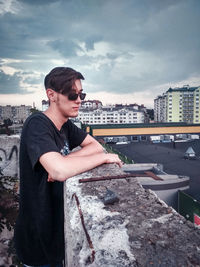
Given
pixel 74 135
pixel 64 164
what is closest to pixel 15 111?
pixel 74 135

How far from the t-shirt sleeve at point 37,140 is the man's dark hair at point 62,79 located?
16.2 inches

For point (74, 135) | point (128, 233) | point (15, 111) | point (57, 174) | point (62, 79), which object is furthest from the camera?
point (15, 111)

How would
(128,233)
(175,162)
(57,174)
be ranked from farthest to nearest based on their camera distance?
(175,162), (57,174), (128,233)

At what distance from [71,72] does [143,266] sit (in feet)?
5.26

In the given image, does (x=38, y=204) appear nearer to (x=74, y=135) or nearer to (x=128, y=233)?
(x=128, y=233)

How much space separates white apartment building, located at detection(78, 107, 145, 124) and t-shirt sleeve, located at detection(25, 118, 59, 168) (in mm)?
81247

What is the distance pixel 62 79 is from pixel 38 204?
1.11 m

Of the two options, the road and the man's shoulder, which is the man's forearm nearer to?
the man's shoulder

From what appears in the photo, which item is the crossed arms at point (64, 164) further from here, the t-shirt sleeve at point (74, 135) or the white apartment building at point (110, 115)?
the white apartment building at point (110, 115)

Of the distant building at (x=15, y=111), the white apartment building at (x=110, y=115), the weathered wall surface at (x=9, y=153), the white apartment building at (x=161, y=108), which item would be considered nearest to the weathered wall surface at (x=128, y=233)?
the weathered wall surface at (x=9, y=153)

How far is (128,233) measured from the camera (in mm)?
995

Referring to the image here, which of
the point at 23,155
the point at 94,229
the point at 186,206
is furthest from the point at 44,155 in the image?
the point at 186,206

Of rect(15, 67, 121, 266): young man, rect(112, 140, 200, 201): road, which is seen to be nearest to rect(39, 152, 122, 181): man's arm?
rect(15, 67, 121, 266): young man

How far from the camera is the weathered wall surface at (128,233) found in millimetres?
824
